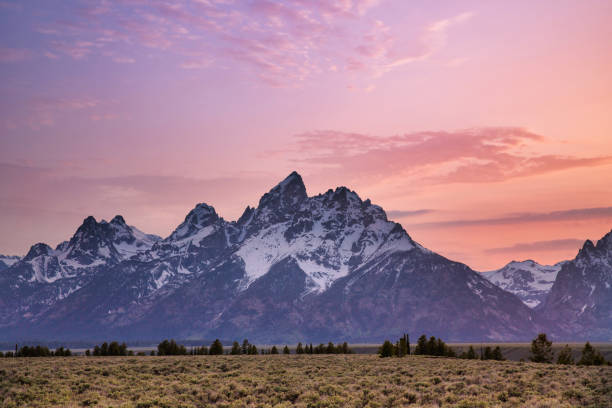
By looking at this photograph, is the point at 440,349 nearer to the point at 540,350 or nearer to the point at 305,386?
the point at 540,350

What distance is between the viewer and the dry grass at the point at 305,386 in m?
42.9

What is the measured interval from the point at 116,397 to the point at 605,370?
4017cm

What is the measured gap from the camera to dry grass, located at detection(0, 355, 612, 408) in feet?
141

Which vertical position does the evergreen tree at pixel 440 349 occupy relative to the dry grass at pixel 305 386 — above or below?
below

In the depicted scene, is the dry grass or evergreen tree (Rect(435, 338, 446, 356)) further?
evergreen tree (Rect(435, 338, 446, 356))

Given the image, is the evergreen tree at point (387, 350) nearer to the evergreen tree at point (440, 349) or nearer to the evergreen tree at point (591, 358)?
the evergreen tree at point (591, 358)

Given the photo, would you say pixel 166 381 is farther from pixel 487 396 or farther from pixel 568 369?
pixel 568 369

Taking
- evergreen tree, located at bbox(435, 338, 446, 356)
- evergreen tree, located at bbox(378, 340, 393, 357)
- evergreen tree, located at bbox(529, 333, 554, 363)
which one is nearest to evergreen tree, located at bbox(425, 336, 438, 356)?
evergreen tree, located at bbox(435, 338, 446, 356)

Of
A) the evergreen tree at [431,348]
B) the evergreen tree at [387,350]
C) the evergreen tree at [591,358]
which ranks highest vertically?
the evergreen tree at [387,350]

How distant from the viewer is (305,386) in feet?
163

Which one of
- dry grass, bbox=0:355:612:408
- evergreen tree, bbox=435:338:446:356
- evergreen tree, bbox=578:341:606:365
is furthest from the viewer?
evergreen tree, bbox=435:338:446:356

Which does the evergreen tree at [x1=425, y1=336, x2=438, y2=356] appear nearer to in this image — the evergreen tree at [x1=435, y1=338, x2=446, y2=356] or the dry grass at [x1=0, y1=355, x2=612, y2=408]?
the evergreen tree at [x1=435, y1=338, x2=446, y2=356]

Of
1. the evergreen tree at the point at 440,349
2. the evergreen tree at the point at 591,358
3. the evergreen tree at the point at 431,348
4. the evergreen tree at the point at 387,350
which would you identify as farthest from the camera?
the evergreen tree at the point at 440,349

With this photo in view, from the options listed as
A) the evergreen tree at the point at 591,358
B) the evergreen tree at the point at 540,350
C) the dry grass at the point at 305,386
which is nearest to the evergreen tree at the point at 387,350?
the dry grass at the point at 305,386
